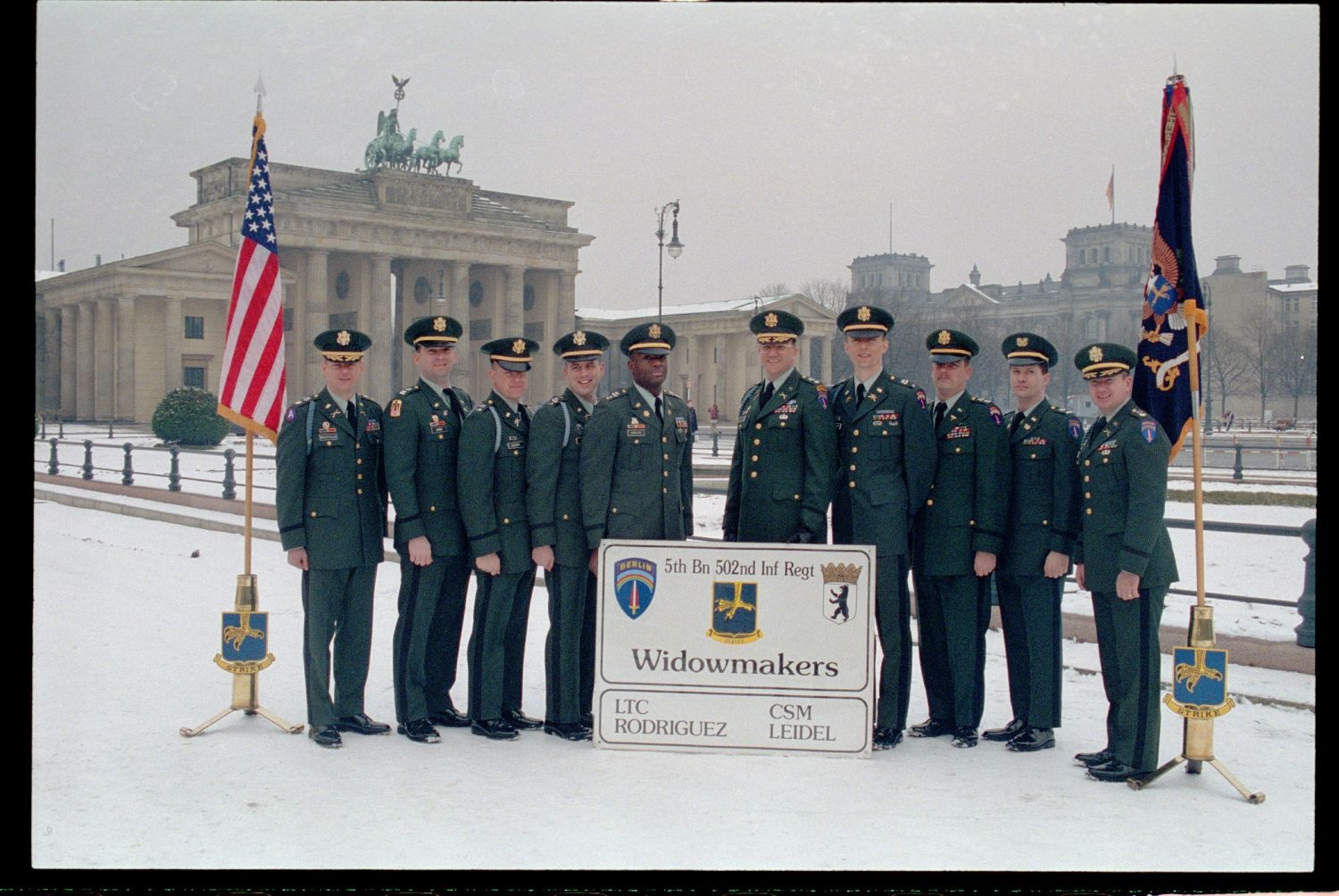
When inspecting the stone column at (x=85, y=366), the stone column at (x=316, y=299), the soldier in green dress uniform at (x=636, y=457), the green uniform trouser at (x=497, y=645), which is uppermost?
the stone column at (x=316, y=299)

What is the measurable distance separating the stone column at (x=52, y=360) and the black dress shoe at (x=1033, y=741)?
8079 millimetres

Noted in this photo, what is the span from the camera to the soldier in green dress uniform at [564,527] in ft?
19.2

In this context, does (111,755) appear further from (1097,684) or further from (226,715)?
(1097,684)

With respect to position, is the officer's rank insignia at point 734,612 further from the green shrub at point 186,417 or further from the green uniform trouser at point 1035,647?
the green shrub at point 186,417

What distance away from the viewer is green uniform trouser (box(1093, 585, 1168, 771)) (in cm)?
525

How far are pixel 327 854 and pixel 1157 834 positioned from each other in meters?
3.50

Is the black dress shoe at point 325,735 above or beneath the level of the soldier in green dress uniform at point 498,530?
beneath

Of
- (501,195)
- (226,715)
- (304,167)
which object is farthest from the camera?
(501,195)

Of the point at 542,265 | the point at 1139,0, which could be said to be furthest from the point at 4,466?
the point at 542,265

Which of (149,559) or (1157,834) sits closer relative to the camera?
(1157,834)

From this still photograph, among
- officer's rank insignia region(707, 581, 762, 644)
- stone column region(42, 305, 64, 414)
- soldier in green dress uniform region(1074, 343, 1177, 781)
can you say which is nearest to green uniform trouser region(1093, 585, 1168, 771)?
soldier in green dress uniform region(1074, 343, 1177, 781)

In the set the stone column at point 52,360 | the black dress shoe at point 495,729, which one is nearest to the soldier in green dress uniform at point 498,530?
the black dress shoe at point 495,729

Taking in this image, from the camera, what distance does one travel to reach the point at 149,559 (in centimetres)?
1139

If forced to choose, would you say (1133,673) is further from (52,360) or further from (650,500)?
(52,360)
